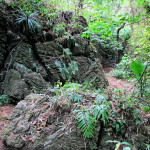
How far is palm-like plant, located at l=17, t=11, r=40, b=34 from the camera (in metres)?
4.48

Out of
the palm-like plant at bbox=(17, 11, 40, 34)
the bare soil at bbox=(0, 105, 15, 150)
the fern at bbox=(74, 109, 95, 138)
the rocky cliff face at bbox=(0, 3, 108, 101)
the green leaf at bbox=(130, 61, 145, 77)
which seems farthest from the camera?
the palm-like plant at bbox=(17, 11, 40, 34)

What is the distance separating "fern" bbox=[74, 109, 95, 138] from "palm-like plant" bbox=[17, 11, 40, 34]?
434 centimetres

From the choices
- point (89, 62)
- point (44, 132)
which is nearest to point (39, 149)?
point (44, 132)

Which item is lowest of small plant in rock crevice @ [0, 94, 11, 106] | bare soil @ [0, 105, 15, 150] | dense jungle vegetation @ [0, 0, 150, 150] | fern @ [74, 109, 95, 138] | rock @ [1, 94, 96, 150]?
bare soil @ [0, 105, 15, 150]

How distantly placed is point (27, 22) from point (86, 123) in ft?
15.4

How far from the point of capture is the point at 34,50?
4.78 metres

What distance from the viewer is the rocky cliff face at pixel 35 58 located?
391 centimetres

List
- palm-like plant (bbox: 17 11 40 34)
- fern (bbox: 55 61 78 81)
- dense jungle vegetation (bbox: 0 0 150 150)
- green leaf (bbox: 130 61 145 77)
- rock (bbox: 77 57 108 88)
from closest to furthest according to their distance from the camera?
dense jungle vegetation (bbox: 0 0 150 150)
green leaf (bbox: 130 61 145 77)
palm-like plant (bbox: 17 11 40 34)
fern (bbox: 55 61 78 81)
rock (bbox: 77 57 108 88)

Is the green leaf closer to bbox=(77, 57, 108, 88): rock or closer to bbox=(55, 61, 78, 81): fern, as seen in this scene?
bbox=(55, 61, 78, 81): fern

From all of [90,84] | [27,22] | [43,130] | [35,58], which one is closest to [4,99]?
[35,58]

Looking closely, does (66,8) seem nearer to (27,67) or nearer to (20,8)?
(20,8)

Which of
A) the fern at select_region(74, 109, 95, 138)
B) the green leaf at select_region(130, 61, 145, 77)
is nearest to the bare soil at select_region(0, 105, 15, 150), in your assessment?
the fern at select_region(74, 109, 95, 138)

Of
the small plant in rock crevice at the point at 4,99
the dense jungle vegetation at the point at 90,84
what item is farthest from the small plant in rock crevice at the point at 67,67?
the small plant in rock crevice at the point at 4,99

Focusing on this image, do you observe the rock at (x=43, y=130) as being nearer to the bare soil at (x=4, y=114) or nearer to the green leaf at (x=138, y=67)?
the bare soil at (x=4, y=114)
